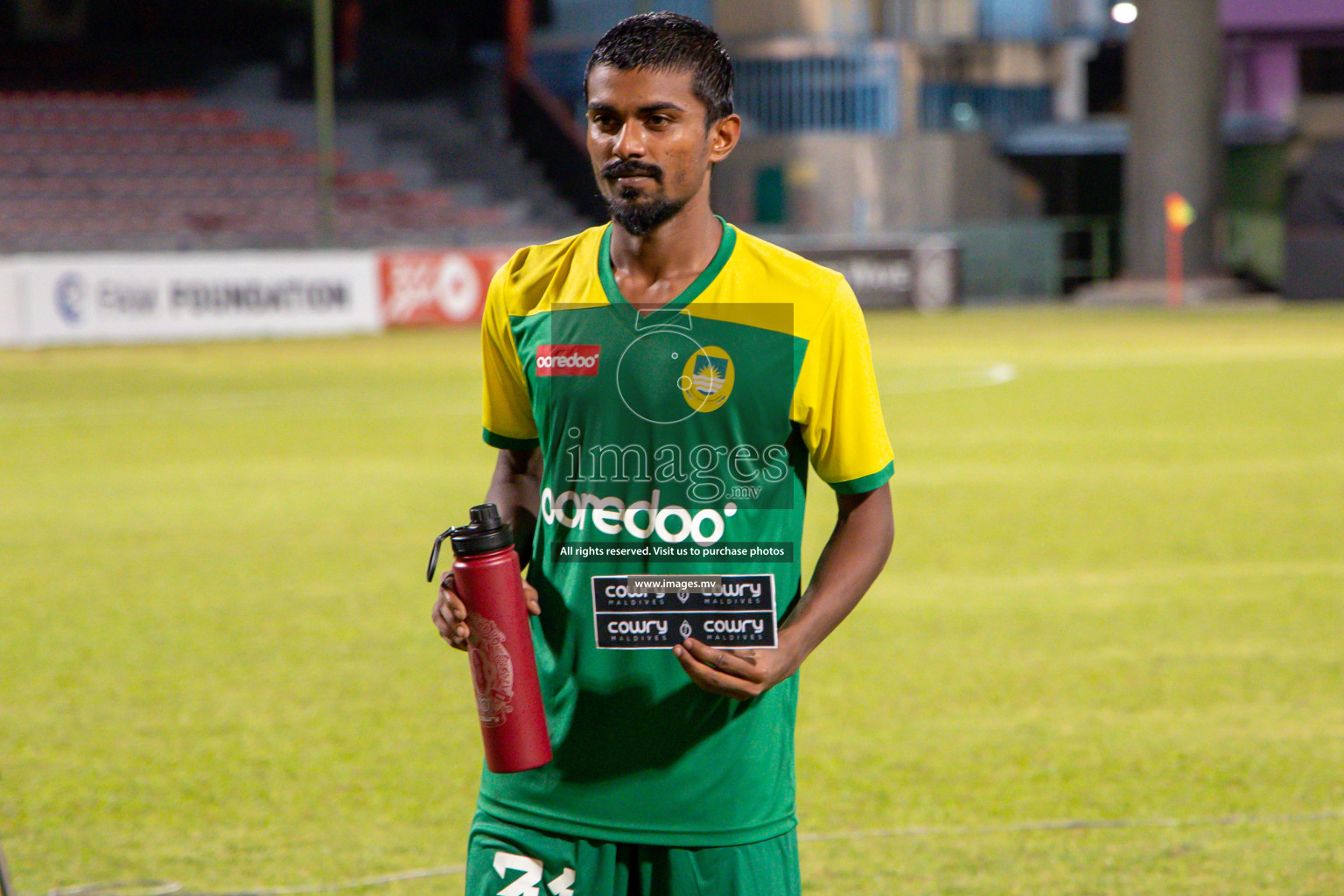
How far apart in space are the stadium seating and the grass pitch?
64.0ft

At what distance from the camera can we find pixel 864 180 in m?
46.1

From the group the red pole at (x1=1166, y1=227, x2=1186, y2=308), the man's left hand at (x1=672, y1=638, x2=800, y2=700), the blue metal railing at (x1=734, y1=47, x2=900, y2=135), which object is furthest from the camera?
the blue metal railing at (x1=734, y1=47, x2=900, y2=135)

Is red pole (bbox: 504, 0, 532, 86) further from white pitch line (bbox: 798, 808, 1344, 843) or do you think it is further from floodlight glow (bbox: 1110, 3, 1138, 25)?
white pitch line (bbox: 798, 808, 1344, 843)

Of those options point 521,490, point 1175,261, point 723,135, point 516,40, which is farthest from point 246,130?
point 723,135

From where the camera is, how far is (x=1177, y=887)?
4809 mm

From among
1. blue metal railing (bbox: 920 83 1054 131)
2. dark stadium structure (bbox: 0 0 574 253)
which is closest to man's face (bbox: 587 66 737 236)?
dark stadium structure (bbox: 0 0 574 253)

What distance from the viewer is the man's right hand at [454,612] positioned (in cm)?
269

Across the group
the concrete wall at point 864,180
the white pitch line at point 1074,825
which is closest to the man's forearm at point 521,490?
the white pitch line at point 1074,825

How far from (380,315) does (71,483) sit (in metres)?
16.6

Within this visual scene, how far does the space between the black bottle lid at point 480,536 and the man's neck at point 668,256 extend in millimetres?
392

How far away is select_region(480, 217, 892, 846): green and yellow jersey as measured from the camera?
8.84 ft

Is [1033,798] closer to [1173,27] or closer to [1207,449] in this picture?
[1207,449]

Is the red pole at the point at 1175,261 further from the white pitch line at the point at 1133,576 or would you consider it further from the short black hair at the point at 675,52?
the short black hair at the point at 675,52

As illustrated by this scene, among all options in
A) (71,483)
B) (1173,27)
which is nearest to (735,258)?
(71,483)
